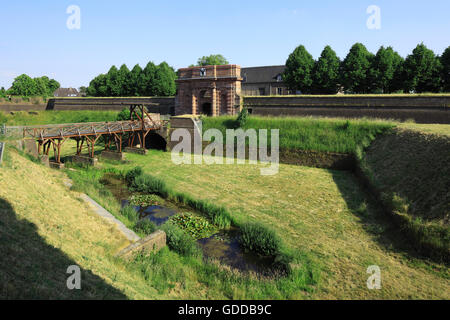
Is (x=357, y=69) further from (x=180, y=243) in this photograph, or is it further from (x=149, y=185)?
(x=180, y=243)

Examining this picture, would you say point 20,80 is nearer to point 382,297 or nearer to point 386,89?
point 386,89

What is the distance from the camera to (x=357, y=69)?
30812 millimetres

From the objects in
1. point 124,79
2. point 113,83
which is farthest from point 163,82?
point 113,83

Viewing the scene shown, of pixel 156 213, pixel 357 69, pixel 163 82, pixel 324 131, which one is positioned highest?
pixel 163 82

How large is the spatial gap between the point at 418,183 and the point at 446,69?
23.7 metres

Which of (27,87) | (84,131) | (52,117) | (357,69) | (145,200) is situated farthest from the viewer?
(27,87)

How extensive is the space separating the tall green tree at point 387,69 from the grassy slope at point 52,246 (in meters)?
31.7

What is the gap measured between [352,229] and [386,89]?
2696 cm

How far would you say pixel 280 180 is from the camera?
1702cm

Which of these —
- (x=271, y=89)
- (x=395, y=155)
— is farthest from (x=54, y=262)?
(x=271, y=89)

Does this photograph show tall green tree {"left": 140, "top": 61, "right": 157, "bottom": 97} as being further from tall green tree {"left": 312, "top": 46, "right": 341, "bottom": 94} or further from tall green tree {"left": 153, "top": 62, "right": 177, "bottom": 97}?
tall green tree {"left": 312, "top": 46, "right": 341, "bottom": 94}

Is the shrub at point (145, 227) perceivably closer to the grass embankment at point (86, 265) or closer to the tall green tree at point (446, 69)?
the grass embankment at point (86, 265)

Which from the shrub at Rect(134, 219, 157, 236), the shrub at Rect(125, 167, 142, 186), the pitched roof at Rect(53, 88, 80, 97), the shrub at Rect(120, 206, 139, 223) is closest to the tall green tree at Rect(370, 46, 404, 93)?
the shrub at Rect(125, 167, 142, 186)

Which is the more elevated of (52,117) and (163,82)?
(163,82)
